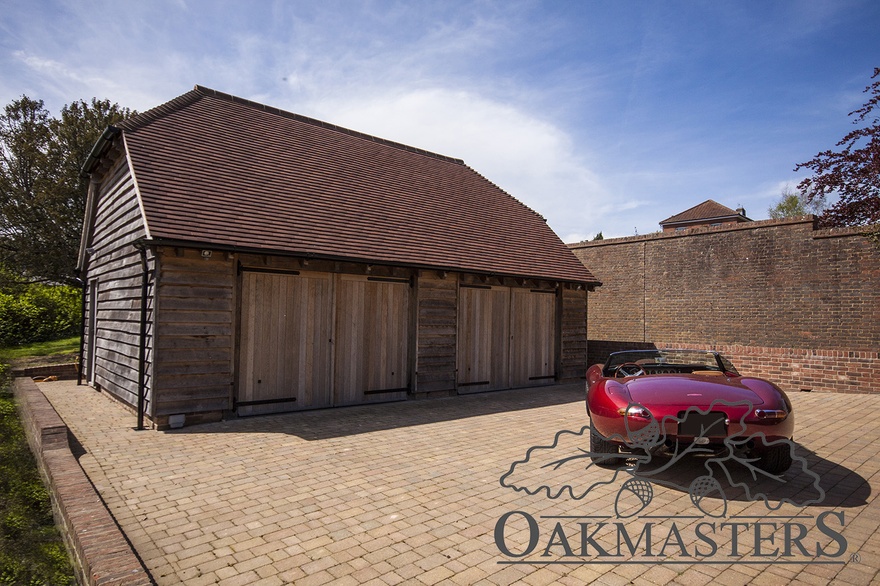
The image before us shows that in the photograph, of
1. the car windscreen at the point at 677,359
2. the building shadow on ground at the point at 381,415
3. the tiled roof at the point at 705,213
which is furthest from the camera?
the tiled roof at the point at 705,213

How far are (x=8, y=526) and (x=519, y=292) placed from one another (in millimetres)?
9732

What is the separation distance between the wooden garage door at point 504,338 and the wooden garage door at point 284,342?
10.4 ft

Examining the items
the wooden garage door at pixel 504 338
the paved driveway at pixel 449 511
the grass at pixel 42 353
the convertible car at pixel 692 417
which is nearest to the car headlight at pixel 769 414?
the convertible car at pixel 692 417

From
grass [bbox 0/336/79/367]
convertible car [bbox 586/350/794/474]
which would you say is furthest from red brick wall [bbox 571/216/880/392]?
grass [bbox 0/336/79/367]

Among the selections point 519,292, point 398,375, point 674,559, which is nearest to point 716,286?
point 519,292

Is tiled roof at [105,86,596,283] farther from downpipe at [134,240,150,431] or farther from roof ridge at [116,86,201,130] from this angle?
downpipe at [134,240,150,431]

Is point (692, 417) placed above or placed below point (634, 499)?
above

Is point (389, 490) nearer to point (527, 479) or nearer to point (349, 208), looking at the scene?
point (527, 479)

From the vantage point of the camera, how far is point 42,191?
65.7 feet

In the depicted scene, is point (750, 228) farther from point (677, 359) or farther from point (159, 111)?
point (159, 111)

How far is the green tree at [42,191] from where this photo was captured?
20.1 meters

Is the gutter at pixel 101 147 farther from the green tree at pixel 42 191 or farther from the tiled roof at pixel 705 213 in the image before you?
the tiled roof at pixel 705 213

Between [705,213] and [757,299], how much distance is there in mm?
26761

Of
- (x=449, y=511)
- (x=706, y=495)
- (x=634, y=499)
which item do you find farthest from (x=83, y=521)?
(x=706, y=495)
